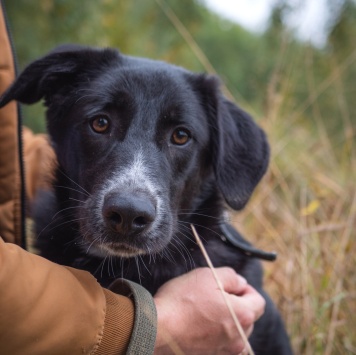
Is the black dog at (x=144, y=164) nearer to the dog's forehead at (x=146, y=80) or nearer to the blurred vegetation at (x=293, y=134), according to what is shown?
the dog's forehead at (x=146, y=80)

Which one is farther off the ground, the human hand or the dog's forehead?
the dog's forehead

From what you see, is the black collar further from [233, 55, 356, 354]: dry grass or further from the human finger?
[233, 55, 356, 354]: dry grass

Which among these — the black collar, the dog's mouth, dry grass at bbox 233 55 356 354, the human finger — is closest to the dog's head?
the dog's mouth

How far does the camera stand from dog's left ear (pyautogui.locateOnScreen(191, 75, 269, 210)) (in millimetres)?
2463

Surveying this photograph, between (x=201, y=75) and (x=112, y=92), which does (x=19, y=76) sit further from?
(x=201, y=75)

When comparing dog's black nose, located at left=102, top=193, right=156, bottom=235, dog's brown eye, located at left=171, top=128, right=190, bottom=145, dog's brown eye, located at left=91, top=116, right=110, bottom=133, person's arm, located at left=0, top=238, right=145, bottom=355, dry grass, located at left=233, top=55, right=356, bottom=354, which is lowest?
dry grass, located at left=233, top=55, right=356, bottom=354

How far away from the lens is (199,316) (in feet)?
6.63

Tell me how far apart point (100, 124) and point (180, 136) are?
1.06 feet

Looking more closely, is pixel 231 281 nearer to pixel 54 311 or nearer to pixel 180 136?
pixel 180 136

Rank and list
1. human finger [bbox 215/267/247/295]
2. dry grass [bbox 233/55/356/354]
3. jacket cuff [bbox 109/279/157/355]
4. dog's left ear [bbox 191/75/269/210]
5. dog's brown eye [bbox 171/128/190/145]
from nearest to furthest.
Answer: jacket cuff [bbox 109/279/157/355]
human finger [bbox 215/267/247/295]
dog's brown eye [bbox 171/128/190/145]
dog's left ear [bbox 191/75/269/210]
dry grass [bbox 233/55/356/354]

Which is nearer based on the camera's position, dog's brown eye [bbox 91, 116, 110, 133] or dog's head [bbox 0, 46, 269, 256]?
dog's head [bbox 0, 46, 269, 256]

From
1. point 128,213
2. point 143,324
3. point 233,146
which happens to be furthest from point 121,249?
point 233,146

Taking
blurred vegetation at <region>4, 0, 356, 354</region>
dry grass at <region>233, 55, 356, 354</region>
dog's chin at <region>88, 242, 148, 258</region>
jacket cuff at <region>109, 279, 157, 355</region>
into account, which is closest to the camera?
jacket cuff at <region>109, 279, 157, 355</region>

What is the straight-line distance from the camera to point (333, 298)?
2.71 m
